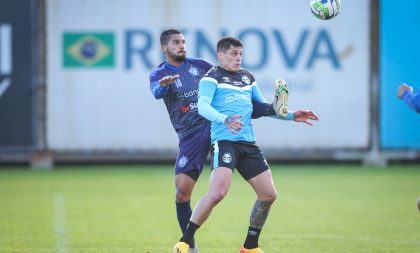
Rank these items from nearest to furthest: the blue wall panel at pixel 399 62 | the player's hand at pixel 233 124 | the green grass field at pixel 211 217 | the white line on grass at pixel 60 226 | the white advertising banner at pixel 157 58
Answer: the player's hand at pixel 233 124, the white line on grass at pixel 60 226, the green grass field at pixel 211 217, the white advertising banner at pixel 157 58, the blue wall panel at pixel 399 62

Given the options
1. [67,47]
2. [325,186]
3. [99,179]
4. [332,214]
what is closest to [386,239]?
[332,214]

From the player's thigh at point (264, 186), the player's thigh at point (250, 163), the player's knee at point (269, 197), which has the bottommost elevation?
the player's knee at point (269, 197)

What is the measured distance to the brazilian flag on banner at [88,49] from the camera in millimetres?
19375

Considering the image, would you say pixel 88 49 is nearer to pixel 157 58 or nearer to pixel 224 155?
pixel 157 58

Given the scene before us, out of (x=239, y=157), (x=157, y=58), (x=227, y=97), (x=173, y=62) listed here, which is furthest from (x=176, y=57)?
(x=157, y=58)

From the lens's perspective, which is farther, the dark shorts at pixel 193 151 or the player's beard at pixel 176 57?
the player's beard at pixel 176 57

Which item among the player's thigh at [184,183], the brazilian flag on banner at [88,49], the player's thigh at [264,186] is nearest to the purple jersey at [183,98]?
the player's thigh at [184,183]

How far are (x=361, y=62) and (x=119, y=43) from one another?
18.5 ft

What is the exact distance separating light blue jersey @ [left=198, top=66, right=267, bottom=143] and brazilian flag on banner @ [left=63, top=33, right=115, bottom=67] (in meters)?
11.3

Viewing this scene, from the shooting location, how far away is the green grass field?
9.46 metres

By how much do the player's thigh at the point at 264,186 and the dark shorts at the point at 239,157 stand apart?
0.14 ft

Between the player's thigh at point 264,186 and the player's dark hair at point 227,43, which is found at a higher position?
the player's dark hair at point 227,43

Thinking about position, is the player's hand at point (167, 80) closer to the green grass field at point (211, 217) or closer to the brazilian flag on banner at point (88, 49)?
the green grass field at point (211, 217)

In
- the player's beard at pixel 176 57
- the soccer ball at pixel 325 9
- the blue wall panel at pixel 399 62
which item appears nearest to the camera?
the player's beard at pixel 176 57
